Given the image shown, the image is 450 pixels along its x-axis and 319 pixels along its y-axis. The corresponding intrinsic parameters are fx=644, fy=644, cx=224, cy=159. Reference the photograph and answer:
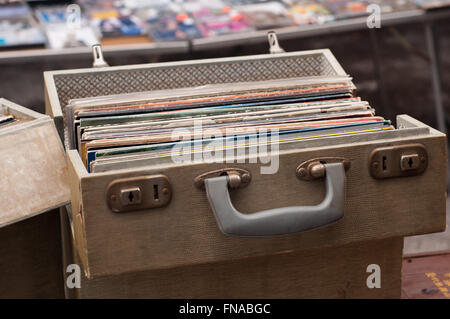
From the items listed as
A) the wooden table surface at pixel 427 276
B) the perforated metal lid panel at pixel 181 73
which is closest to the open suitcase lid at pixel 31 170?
the perforated metal lid panel at pixel 181 73

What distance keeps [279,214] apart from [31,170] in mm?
397

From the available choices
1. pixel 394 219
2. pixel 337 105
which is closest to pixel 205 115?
pixel 337 105

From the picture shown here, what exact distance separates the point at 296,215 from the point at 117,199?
25 centimetres

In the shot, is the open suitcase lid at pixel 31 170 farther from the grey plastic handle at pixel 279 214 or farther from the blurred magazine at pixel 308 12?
the blurred magazine at pixel 308 12

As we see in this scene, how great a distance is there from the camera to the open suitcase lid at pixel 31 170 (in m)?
0.98

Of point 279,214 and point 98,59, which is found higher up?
point 98,59

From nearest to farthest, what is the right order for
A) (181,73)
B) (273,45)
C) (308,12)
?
(181,73) → (273,45) → (308,12)

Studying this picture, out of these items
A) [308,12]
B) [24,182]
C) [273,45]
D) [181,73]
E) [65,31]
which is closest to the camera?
[24,182]

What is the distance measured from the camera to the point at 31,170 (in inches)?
39.6

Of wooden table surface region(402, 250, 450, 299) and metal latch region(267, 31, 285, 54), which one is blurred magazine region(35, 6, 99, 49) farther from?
wooden table surface region(402, 250, 450, 299)

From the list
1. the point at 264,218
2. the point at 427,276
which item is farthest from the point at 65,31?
the point at 264,218

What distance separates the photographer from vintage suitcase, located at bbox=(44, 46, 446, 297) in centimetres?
90

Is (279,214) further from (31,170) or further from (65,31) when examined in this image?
(65,31)

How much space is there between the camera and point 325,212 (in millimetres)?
920
